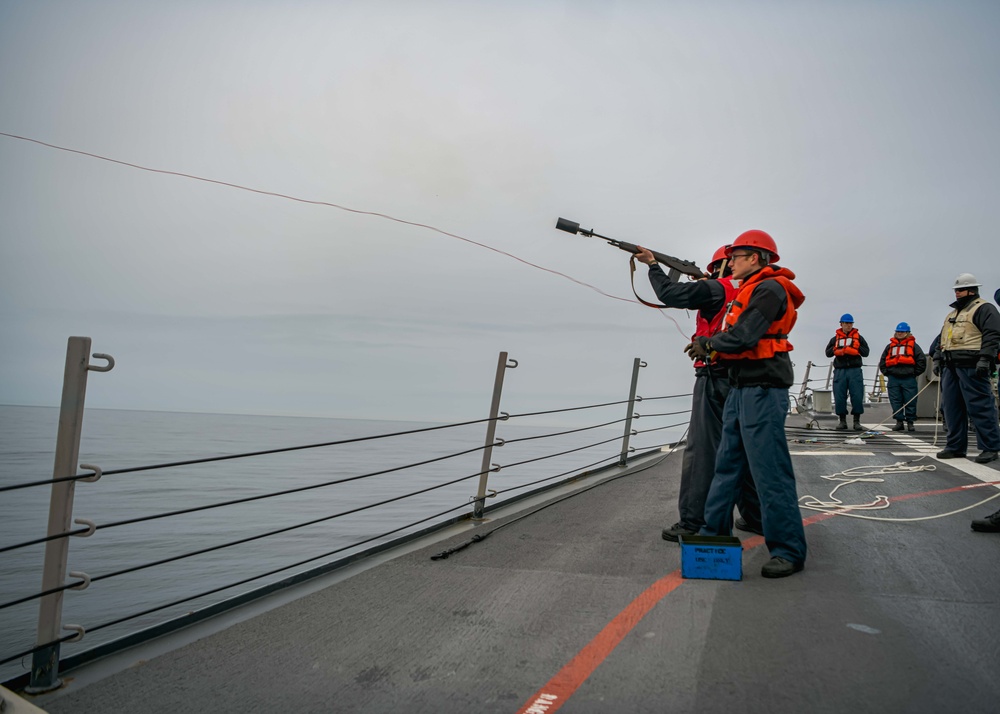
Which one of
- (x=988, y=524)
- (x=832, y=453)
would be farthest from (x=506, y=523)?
(x=832, y=453)

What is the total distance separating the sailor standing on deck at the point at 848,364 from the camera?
12.6m

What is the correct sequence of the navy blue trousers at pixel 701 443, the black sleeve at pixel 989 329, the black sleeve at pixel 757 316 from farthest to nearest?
the black sleeve at pixel 989 329 < the navy blue trousers at pixel 701 443 < the black sleeve at pixel 757 316

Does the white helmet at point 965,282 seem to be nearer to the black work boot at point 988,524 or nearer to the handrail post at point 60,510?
the black work boot at point 988,524

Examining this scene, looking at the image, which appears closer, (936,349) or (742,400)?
(742,400)

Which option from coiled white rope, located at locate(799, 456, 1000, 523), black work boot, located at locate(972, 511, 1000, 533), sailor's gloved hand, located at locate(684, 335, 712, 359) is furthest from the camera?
coiled white rope, located at locate(799, 456, 1000, 523)

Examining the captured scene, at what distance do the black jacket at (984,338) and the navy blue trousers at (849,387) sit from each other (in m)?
4.46

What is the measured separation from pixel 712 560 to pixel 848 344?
400 inches

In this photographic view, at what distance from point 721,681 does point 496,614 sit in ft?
3.87

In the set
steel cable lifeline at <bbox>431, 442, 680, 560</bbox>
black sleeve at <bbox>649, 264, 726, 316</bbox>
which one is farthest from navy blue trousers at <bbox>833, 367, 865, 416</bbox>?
black sleeve at <bbox>649, 264, 726, 316</bbox>

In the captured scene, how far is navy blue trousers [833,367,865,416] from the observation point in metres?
12.6

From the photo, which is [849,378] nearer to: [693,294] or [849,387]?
[849,387]

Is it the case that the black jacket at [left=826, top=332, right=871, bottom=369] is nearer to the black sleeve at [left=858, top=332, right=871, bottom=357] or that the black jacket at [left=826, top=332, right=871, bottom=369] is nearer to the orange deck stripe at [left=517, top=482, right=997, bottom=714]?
the black sleeve at [left=858, top=332, right=871, bottom=357]

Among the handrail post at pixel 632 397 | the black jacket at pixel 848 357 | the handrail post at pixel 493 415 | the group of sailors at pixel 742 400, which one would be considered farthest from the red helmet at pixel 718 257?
the black jacket at pixel 848 357

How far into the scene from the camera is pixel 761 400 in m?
4.12
